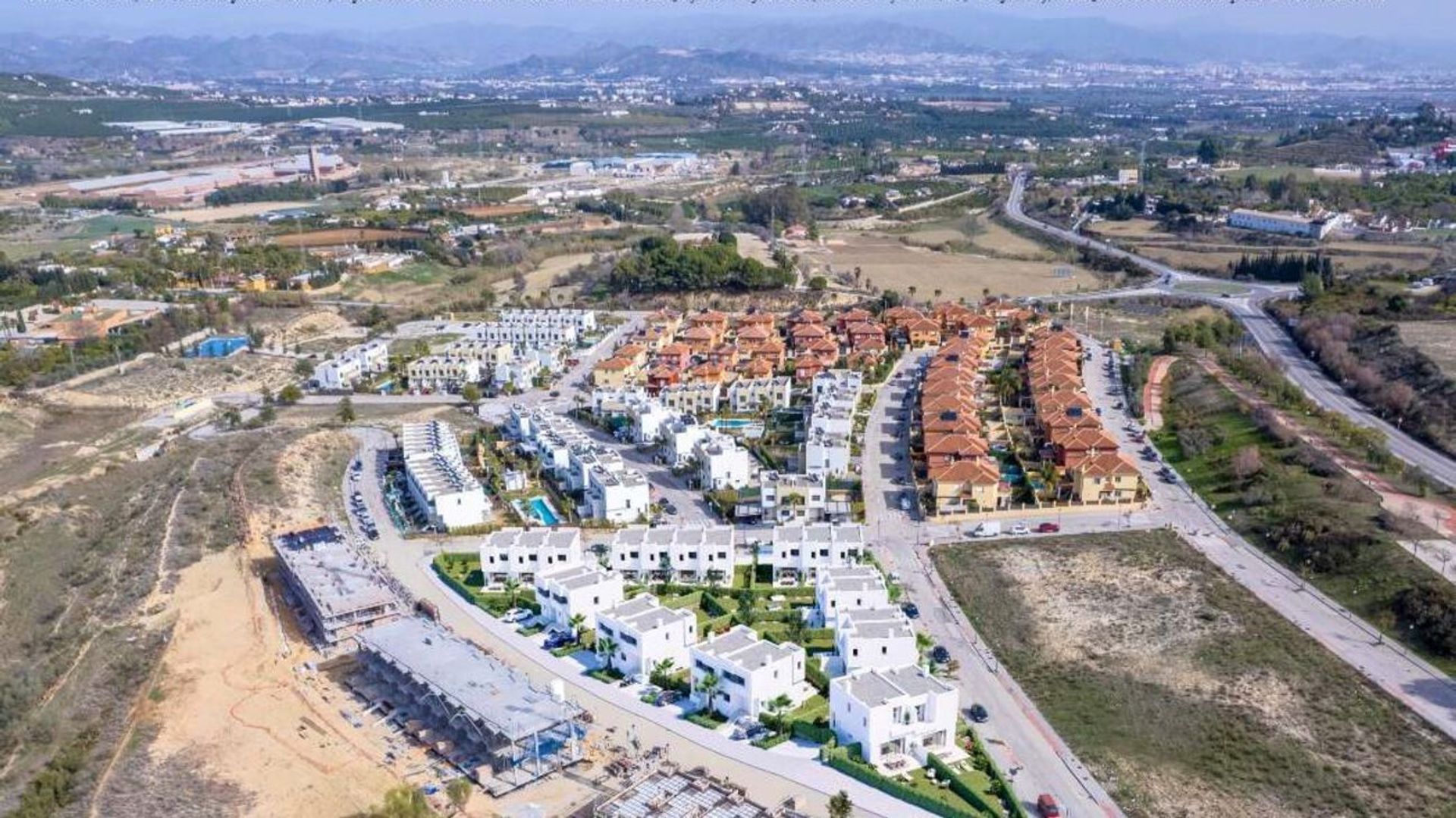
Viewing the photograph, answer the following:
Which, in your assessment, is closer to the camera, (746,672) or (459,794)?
(459,794)

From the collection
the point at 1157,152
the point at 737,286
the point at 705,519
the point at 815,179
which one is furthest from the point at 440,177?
the point at 705,519

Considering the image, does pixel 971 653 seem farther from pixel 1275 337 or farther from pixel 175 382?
pixel 175 382

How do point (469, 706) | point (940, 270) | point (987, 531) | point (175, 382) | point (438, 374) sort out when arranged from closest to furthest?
point (469, 706) → point (987, 531) → point (438, 374) → point (175, 382) → point (940, 270)

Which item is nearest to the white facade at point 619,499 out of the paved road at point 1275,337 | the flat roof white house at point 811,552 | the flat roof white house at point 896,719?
the flat roof white house at point 811,552

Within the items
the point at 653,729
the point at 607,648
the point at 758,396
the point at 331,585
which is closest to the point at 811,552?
the point at 607,648

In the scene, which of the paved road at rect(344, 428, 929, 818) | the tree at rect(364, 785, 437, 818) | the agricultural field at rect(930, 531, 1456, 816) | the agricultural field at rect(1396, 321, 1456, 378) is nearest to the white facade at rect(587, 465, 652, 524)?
the paved road at rect(344, 428, 929, 818)

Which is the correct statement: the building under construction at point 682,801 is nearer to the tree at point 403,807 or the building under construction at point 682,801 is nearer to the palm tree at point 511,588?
the tree at point 403,807

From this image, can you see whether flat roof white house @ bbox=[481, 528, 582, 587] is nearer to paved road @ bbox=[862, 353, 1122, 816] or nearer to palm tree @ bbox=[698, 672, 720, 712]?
palm tree @ bbox=[698, 672, 720, 712]

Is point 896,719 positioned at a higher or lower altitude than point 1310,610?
higher
